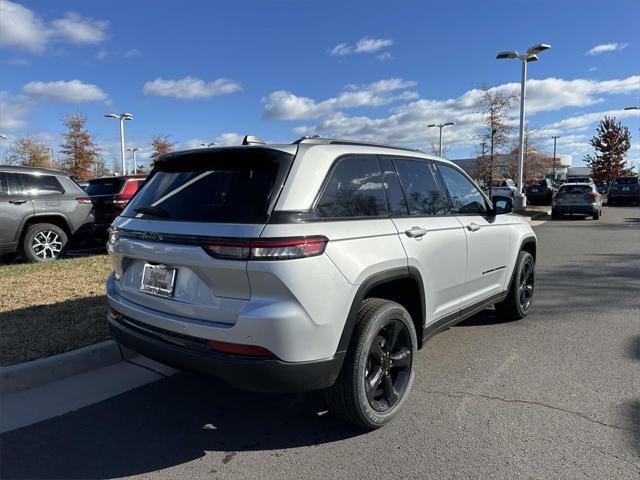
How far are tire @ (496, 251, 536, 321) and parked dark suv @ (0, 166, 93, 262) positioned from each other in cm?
748

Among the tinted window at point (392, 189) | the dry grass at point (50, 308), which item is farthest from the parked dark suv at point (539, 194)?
the tinted window at point (392, 189)

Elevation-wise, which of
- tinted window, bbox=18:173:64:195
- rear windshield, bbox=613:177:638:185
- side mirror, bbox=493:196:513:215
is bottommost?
side mirror, bbox=493:196:513:215

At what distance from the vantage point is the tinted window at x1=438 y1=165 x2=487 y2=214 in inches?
173

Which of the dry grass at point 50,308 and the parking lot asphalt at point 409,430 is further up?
the dry grass at point 50,308

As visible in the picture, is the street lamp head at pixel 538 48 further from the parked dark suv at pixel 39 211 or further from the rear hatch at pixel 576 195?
the parked dark suv at pixel 39 211

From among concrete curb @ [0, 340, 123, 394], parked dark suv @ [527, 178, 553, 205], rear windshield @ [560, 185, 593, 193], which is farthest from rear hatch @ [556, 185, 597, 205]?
concrete curb @ [0, 340, 123, 394]

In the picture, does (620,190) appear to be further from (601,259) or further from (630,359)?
(630,359)

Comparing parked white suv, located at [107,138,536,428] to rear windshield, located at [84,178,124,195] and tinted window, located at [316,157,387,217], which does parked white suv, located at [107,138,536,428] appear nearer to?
tinted window, located at [316,157,387,217]

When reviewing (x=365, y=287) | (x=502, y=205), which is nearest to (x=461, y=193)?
(x=502, y=205)

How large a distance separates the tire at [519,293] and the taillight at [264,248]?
3.47 meters

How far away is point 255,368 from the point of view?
8.75 feet

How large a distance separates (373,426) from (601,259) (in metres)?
8.71

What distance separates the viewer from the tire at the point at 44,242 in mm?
8422

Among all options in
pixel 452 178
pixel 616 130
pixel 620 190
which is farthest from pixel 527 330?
pixel 616 130
